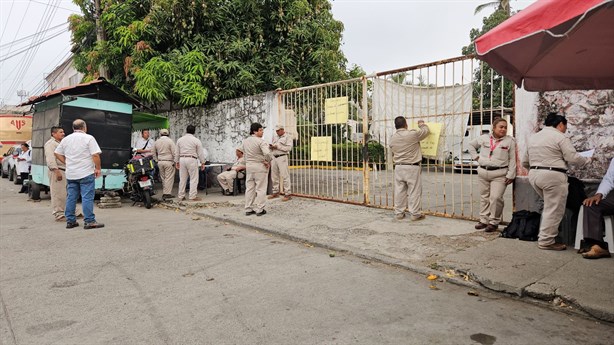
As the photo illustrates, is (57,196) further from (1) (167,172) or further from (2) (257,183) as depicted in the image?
(2) (257,183)

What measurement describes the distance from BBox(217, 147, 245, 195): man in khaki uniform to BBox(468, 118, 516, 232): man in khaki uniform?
6349 mm

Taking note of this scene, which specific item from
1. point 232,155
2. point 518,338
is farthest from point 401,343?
point 232,155

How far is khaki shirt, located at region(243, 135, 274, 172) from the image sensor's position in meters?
7.96

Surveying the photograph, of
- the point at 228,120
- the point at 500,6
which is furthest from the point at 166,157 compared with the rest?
the point at 500,6

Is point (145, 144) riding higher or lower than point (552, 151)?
higher

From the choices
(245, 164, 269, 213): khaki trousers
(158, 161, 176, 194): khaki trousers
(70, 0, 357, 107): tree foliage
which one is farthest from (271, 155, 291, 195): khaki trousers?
(70, 0, 357, 107): tree foliage

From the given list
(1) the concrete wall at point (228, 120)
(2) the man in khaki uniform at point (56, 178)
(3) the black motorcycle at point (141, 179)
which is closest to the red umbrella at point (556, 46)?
(1) the concrete wall at point (228, 120)

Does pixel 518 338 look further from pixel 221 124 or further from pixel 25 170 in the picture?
pixel 25 170

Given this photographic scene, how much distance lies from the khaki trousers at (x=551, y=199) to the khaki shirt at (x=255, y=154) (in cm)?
465

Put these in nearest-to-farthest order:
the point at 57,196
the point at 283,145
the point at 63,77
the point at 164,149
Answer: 1. the point at 57,196
2. the point at 283,145
3. the point at 164,149
4. the point at 63,77

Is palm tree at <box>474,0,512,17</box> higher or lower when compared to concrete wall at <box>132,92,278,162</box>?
higher

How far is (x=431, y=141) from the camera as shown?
6.94 m

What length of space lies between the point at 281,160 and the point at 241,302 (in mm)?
6107

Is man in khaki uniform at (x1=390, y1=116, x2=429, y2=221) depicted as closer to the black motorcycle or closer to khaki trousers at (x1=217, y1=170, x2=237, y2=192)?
khaki trousers at (x1=217, y1=170, x2=237, y2=192)
